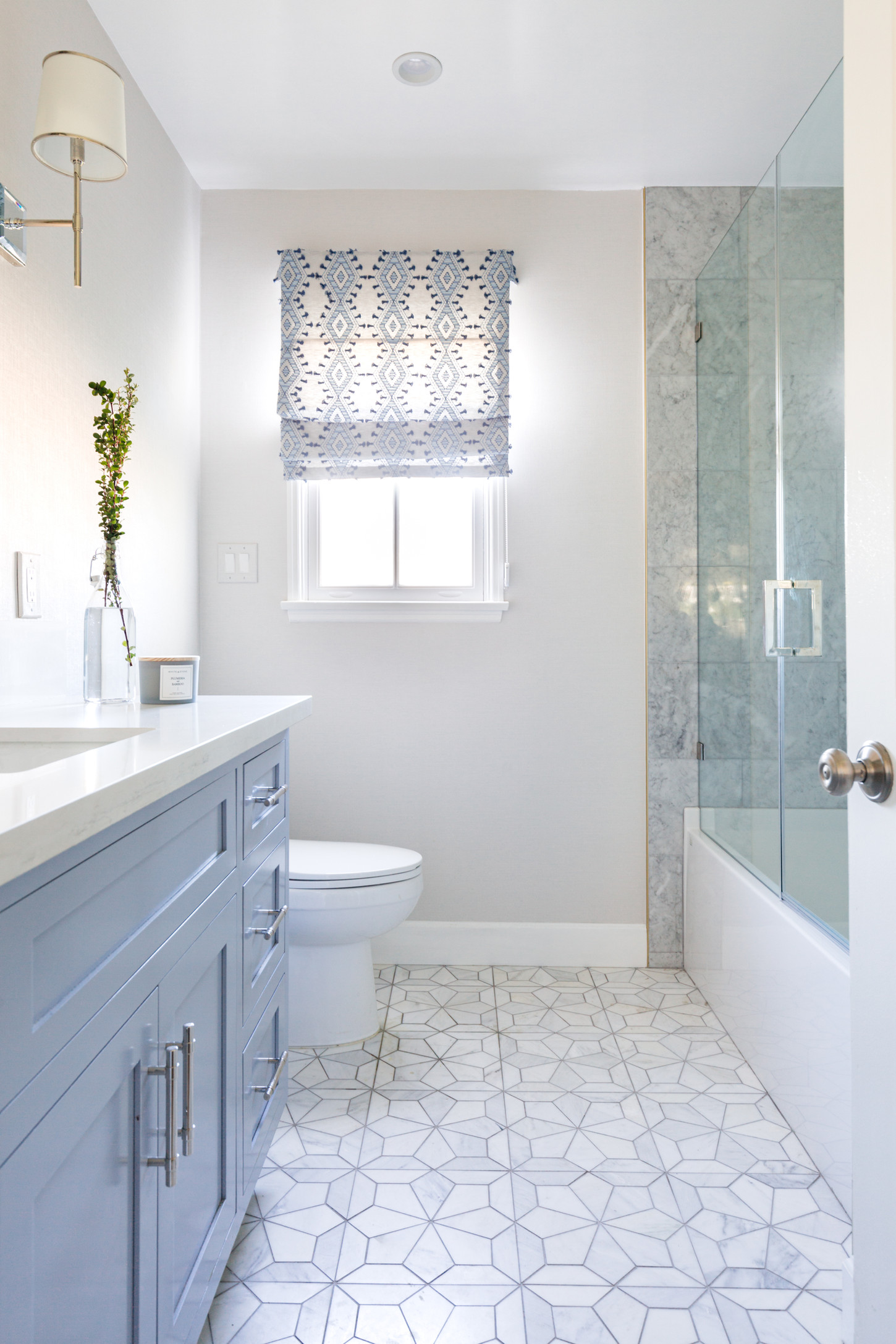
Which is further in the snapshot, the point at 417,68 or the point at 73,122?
the point at 417,68

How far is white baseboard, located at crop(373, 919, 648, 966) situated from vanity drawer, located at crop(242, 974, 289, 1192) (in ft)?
3.44

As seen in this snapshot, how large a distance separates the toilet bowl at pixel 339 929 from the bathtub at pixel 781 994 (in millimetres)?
807

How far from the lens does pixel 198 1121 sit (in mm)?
1073

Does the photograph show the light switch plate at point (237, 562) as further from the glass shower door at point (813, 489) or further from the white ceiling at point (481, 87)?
the glass shower door at point (813, 489)

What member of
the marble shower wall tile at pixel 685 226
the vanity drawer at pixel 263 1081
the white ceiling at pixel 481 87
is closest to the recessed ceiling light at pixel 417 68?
the white ceiling at pixel 481 87

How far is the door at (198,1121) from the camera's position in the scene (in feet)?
3.09

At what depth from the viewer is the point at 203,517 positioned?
8.80 ft

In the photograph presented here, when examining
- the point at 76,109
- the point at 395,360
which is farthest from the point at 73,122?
the point at 395,360

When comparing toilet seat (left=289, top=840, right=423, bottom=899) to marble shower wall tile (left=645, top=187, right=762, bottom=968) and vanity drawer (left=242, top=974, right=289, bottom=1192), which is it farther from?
marble shower wall tile (left=645, top=187, right=762, bottom=968)

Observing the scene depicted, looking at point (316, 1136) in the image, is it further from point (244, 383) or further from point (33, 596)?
point (244, 383)

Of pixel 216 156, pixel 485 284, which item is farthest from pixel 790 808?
pixel 216 156

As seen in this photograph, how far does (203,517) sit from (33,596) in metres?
1.12

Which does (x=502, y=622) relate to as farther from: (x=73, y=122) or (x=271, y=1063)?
(x=73, y=122)

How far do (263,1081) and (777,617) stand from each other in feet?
4.77
